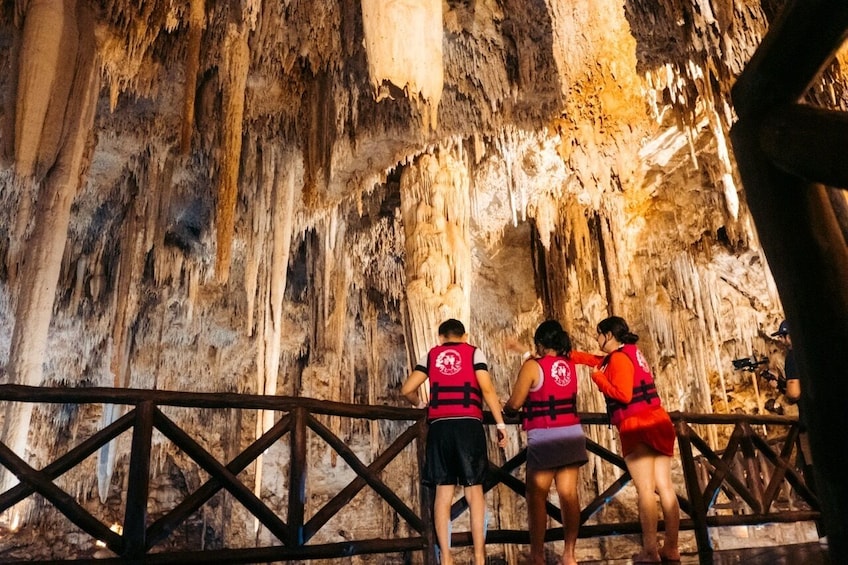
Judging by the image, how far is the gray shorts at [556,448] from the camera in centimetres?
311

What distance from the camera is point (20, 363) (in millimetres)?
5148

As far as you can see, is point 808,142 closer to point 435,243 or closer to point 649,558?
point 649,558

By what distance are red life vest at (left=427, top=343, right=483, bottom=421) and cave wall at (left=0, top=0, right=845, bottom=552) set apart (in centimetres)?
264

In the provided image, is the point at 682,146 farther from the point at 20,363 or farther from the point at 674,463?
the point at 20,363

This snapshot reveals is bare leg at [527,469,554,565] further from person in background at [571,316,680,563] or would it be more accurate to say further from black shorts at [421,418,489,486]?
person in background at [571,316,680,563]

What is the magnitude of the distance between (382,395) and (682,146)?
7420 mm

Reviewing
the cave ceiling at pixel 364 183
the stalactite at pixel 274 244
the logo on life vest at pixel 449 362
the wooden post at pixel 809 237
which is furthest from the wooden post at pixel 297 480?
the stalactite at pixel 274 244

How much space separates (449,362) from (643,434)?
3.47ft

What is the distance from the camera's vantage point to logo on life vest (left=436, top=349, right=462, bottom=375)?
3.15 meters

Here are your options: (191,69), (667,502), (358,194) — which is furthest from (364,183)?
(667,502)

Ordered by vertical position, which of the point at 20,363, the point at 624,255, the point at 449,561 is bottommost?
the point at 449,561

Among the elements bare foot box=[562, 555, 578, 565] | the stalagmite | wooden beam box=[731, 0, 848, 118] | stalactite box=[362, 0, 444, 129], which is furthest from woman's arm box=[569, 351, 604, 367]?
the stalagmite

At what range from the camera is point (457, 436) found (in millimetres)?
3051

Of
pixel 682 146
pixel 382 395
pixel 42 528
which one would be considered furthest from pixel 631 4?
pixel 42 528
